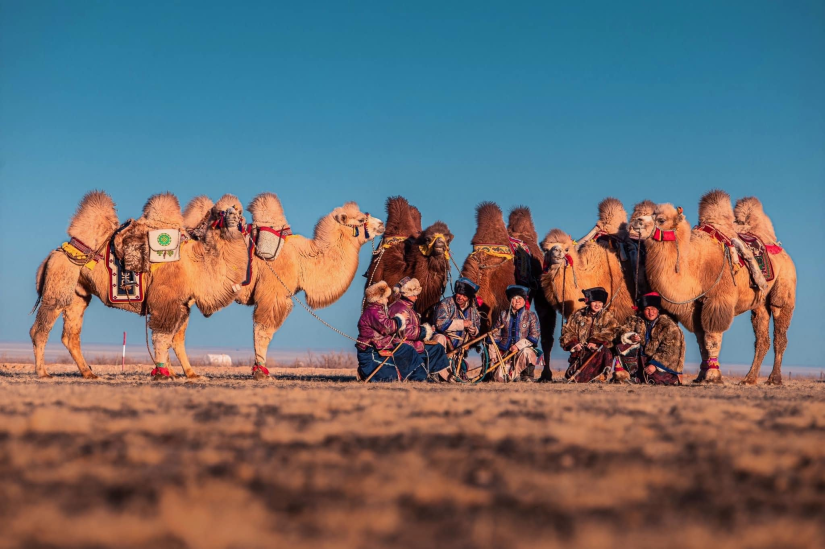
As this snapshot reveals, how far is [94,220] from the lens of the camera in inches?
422

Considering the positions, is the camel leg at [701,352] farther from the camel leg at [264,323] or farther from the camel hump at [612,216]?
the camel leg at [264,323]

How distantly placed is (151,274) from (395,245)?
11.9 feet

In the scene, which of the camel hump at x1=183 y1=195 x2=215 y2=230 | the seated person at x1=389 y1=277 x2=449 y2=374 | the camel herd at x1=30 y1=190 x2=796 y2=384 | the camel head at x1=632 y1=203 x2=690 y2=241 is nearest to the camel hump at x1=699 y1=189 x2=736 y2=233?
the camel herd at x1=30 y1=190 x2=796 y2=384

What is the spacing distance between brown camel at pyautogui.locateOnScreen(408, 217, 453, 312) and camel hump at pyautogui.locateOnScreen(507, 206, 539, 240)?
6.64 feet

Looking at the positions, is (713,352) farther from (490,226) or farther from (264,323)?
(264,323)

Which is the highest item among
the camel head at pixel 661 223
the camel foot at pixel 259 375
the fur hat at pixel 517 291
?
the camel head at pixel 661 223

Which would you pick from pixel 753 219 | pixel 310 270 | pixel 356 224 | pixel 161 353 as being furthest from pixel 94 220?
pixel 753 219

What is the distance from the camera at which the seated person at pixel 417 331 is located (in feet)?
34.6

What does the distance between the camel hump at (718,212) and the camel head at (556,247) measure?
2.12 m

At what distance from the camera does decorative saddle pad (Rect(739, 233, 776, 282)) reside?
1238cm

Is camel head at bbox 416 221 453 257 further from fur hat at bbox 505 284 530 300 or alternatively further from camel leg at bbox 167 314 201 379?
camel leg at bbox 167 314 201 379

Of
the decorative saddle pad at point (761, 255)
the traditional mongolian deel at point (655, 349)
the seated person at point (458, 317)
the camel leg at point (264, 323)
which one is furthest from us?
the decorative saddle pad at point (761, 255)

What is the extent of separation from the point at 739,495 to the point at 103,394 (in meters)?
4.81

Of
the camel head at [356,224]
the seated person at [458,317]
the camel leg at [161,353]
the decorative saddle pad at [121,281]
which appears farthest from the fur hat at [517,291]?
the decorative saddle pad at [121,281]
